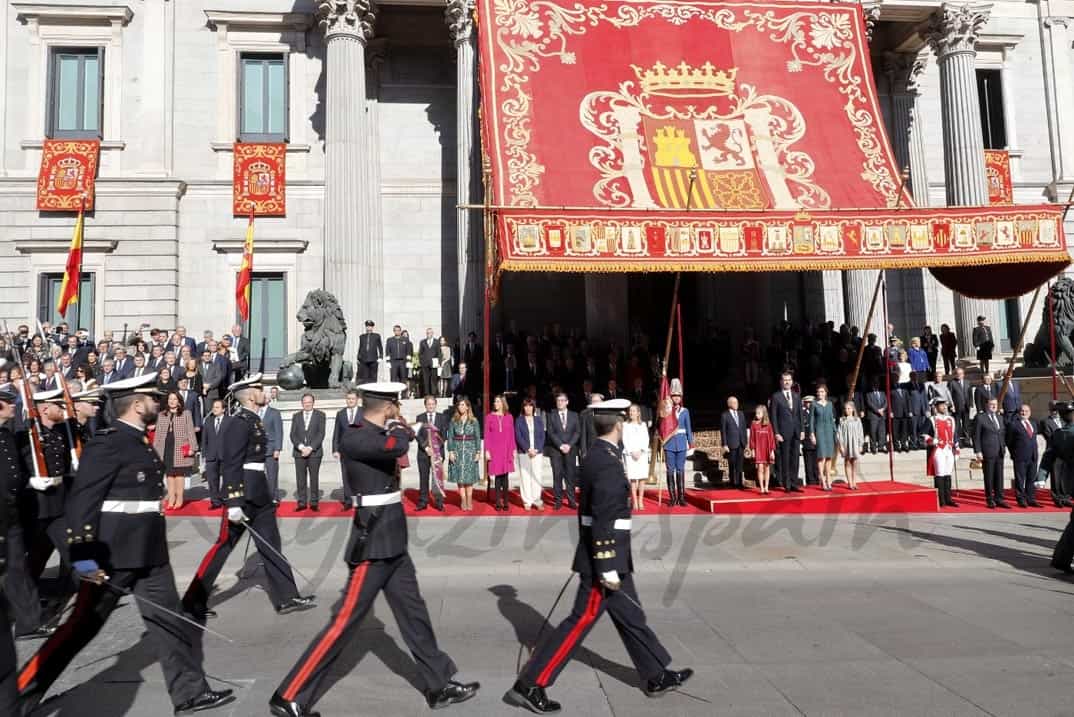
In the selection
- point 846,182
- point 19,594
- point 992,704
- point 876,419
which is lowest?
point 992,704

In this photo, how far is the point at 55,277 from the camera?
22.0 m

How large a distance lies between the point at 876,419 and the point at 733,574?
902 cm

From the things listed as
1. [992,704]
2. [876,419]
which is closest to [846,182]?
[876,419]

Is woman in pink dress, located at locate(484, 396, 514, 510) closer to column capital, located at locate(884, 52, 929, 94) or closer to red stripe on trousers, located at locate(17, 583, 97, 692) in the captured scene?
red stripe on trousers, located at locate(17, 583, 97, 692)

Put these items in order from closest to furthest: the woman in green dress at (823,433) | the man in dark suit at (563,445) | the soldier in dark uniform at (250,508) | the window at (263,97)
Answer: the soldier in dark uniform at (250,508), the man in dark suit at (563,445), the woman in green dress at (823,433), the window at (263,97)

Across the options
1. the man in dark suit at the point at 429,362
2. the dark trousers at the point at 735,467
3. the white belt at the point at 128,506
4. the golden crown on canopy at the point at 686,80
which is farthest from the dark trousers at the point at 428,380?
the white belt at the point at 128,506

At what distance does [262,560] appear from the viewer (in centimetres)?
698

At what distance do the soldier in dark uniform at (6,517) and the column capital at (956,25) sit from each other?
82.0ft

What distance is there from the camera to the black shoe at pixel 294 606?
701 centimetres

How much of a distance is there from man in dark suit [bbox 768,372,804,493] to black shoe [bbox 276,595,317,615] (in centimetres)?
885

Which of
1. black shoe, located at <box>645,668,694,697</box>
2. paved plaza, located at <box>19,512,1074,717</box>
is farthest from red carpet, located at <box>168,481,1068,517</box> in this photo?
black shoe, located at <box>645,668,694,697</box>

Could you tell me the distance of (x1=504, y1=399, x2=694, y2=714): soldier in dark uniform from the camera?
15.5 ft

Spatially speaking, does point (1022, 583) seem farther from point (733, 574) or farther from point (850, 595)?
point (733, 574)

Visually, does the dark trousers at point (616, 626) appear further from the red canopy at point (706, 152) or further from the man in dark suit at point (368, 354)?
the man in dark suit at point (368, 354)
